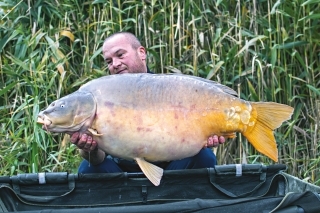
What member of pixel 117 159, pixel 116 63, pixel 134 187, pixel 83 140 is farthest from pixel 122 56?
pixel 83 140

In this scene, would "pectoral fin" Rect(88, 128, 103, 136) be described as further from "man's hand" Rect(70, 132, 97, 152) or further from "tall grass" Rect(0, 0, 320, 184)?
"tall grass" Rect(0, 0, 320, 184)

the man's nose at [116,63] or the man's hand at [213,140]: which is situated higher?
the man's nose at [116,63]

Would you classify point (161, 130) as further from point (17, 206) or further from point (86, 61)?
point (86, 61)

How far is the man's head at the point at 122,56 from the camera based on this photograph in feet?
7.64

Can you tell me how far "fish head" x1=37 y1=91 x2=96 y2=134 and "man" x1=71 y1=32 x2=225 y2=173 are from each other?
3.0 inches

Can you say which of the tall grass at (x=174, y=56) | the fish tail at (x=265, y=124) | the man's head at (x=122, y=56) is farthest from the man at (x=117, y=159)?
the tall grass at (x=174, y=56)

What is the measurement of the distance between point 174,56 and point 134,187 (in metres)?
1.11

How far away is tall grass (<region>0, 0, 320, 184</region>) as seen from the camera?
111 inches

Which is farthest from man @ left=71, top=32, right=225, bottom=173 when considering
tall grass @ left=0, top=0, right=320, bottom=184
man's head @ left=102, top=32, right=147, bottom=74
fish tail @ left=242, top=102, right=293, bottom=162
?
tall grass @ left=0, top=0, right=320, bottom=184

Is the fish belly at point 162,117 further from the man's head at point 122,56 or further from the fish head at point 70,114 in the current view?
the man's head at point 122,56

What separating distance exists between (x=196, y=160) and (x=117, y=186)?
30cm

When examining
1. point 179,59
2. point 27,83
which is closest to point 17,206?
point 27,83

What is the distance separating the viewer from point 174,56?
304 cm

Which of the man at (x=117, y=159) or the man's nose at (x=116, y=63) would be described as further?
the man's nose at (x=116, y=63)
